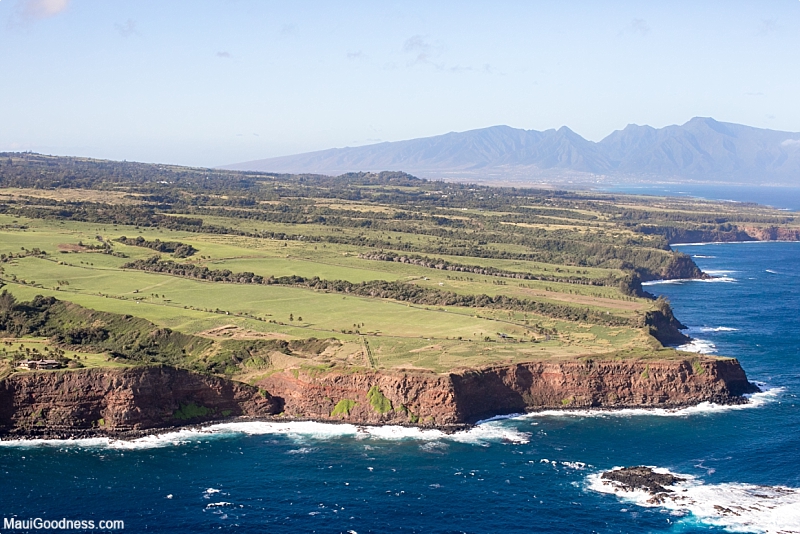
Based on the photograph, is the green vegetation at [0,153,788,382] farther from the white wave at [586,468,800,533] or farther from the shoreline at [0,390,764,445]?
the white wave at [586,468,800,533]

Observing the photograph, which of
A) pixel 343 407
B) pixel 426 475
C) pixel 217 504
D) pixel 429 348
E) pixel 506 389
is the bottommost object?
pixel 217 504

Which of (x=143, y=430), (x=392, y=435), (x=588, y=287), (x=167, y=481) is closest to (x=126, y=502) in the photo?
(x=167, y=481)

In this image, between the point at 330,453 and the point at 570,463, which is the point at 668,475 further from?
the point at 330,453

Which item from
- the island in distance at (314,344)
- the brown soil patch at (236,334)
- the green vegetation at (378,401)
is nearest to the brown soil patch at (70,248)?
the island in distance at (314,344)

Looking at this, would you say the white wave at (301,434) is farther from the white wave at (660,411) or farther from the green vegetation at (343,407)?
the white wave at (660,411)

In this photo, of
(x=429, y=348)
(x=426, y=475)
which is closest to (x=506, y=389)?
(x=429, y=348)

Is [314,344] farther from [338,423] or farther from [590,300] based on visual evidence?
[590,300]

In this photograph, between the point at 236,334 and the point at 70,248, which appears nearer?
the point at 236,334
